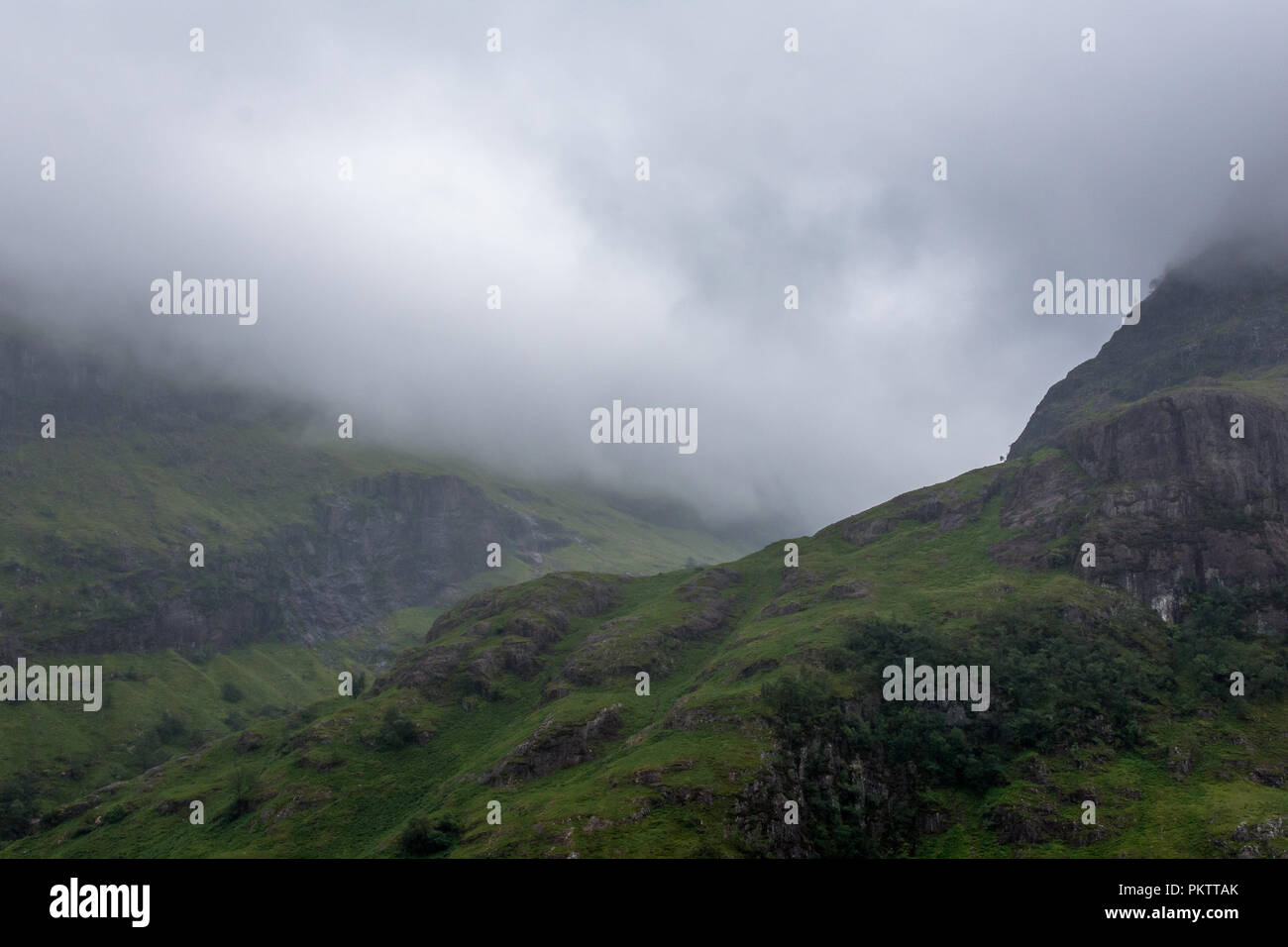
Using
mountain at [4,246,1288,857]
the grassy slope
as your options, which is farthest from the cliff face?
the grassy slope

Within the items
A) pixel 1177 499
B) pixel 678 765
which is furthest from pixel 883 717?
pixel 1177 499

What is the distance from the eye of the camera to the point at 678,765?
4085 inches

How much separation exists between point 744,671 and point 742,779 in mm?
34800

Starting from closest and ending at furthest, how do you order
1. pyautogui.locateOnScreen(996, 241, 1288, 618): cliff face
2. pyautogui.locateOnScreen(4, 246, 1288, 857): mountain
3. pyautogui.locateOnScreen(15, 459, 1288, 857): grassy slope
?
pyautogui.locateOnScreen(15, 459, 1288, 857): grassy slope < pyautogui.locateOnScreen(4, 246, 1288, 857): mountain < pyautogui.locateOnScreen(996, 241, 1288, 618): cliff face

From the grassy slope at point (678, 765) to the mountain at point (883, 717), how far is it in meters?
0.51

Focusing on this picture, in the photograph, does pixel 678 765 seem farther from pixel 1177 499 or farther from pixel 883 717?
pixel 1177 499

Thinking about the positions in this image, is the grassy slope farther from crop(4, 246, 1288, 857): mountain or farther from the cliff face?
the cliff face

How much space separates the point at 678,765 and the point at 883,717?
35.5m

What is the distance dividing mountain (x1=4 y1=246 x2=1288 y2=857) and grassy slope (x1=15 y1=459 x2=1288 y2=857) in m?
0.51

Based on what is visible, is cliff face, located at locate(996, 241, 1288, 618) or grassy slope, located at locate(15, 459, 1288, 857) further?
cliff face, located at locate(996, 241, 1288, 618)

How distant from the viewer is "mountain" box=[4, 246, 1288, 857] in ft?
319

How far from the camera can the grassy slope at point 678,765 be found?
306 ft

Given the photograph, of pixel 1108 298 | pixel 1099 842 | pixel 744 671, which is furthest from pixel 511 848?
pixel 1108 298
